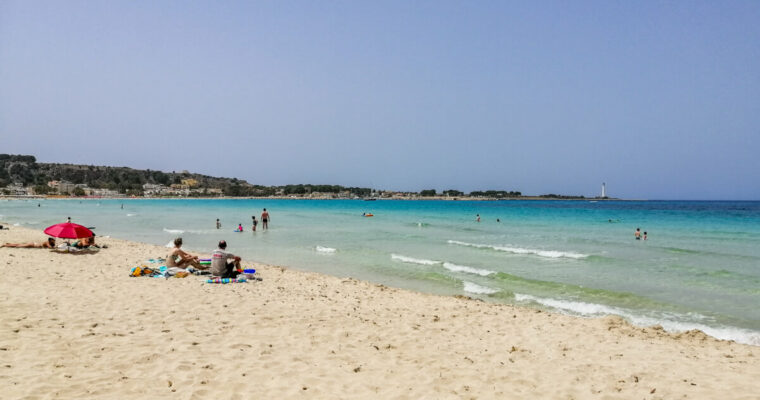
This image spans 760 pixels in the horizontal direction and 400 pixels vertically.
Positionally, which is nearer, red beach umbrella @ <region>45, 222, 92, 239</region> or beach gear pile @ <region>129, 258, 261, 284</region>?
beach gear pile @ <region>129, 258, 261, 284</region>

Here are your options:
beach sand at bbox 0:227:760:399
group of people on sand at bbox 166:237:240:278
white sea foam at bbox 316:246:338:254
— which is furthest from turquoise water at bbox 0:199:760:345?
group of people on sand at bbox 166:237:240:278

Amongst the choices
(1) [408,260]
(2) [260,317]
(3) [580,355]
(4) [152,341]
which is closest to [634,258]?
(1) [408,260]

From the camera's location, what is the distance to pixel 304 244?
78.0ft

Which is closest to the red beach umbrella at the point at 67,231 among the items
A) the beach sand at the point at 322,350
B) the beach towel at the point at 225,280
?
the beach sand at the point at 322,350

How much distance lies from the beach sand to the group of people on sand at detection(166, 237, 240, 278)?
1242 mm

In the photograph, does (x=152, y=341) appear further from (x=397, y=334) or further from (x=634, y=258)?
(x=634, y=258)

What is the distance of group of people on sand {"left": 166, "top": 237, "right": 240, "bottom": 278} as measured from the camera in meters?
11.6

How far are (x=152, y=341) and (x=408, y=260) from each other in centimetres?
1263

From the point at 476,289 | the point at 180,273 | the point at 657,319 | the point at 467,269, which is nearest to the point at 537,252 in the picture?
the point at 467,269

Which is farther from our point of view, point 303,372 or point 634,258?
point 634,258

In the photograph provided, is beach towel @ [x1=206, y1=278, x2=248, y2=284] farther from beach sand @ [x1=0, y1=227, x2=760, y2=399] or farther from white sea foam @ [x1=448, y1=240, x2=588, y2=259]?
white sea foam @ [x1=448, y1=240, x2=588, y2=259]

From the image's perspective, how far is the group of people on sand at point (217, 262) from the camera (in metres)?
11.6

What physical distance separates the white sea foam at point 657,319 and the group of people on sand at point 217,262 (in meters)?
7.67

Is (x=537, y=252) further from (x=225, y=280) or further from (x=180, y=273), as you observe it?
(x=180, y=273)
